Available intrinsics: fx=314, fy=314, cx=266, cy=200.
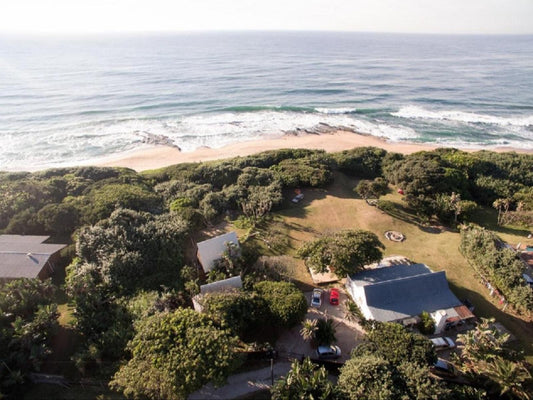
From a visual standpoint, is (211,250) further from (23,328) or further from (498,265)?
(498,265)

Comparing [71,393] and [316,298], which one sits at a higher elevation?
[316,298]

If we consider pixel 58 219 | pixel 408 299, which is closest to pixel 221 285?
pixel 408 299

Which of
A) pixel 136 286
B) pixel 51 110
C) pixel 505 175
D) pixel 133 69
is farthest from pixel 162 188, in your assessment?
pixel 133 69

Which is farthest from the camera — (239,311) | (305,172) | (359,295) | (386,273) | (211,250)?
(305,172)

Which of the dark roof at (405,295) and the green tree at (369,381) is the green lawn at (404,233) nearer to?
the dark roof at (405,295)

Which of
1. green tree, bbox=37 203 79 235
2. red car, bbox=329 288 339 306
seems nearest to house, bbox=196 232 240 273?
red car, bbox=329 288 339 306

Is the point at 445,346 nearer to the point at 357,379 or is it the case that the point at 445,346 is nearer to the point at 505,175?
the point at 357,379
